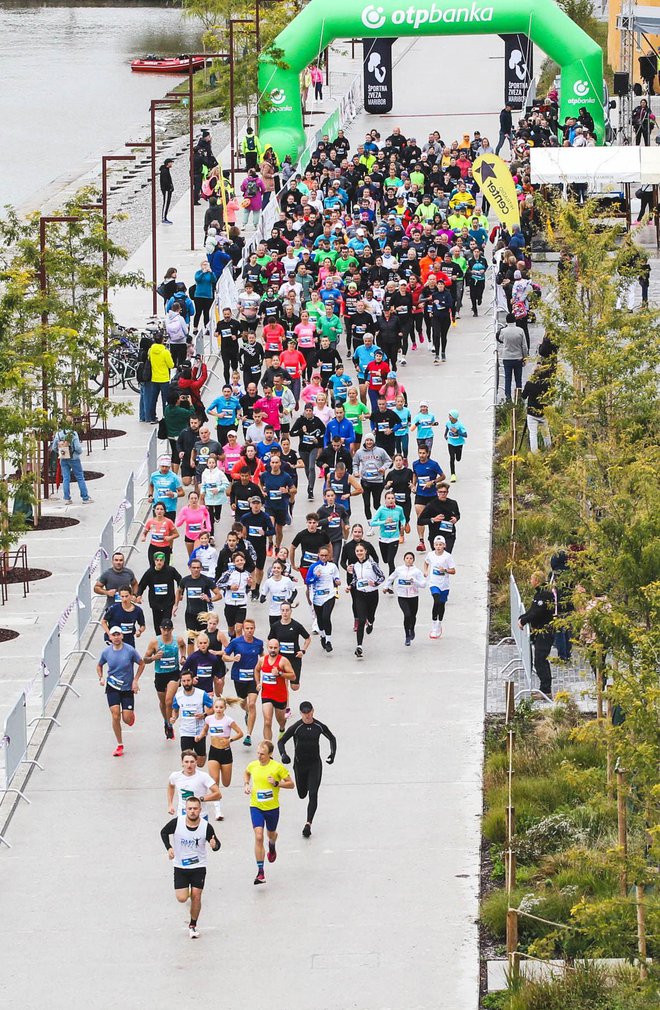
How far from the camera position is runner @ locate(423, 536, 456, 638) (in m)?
22.9

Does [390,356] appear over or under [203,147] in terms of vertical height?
under

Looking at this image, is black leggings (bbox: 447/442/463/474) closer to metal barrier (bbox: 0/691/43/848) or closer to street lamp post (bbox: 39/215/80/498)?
street lamp post (bbox: 39/215/80/498)

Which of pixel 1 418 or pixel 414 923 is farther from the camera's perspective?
pixel 1 418

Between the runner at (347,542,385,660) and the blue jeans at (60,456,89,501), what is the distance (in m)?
6.85

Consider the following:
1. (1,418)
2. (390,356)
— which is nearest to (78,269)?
(390,356)

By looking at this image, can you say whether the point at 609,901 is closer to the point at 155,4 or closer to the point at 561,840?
the point at 561,840

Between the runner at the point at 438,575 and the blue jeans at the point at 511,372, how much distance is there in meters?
8.11

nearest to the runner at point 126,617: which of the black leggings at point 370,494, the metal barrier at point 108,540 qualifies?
the metal barrier at point 108,540

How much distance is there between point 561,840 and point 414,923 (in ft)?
5.99

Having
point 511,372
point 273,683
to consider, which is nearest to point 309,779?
point 273,683

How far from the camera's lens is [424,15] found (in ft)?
163

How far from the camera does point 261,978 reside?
16312 mm

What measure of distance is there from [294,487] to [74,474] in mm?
5232

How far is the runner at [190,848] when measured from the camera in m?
16.7
